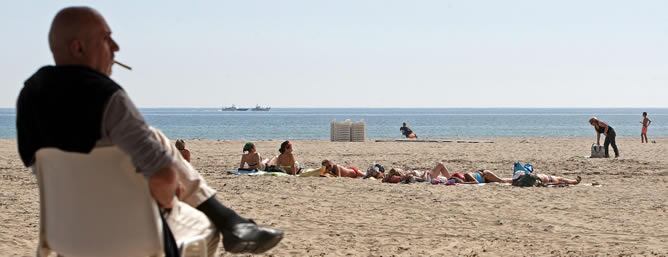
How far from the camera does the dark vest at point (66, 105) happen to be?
9.64 ft

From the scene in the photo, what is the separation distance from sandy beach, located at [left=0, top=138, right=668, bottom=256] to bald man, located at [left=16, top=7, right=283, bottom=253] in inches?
149

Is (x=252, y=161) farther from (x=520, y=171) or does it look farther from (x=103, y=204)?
(x=103, y=204)

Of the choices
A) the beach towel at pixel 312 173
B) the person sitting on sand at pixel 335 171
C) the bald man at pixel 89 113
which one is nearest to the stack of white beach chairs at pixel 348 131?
the person sitting on sand at pixel 335 171

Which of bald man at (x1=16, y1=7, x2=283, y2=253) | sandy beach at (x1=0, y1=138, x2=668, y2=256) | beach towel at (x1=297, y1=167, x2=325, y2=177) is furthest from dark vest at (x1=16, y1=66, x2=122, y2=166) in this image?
beach towel at (x1=297, y1=167, x2=325, y2=177)

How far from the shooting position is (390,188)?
12211 mm

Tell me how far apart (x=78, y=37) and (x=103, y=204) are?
565 millimetres

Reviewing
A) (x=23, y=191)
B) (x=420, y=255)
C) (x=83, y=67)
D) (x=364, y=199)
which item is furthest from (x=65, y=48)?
(x=23, y=191)

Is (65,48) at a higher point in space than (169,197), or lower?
higher

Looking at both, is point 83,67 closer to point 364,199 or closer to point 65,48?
point 65,48

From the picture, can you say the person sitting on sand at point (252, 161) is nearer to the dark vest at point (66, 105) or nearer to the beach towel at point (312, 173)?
the beach towel at point (312, 173)

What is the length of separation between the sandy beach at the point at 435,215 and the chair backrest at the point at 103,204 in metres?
3.76

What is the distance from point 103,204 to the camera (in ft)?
10.1

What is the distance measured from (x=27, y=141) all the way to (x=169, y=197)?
534 millimetres

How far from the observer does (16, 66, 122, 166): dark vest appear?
116 inches
